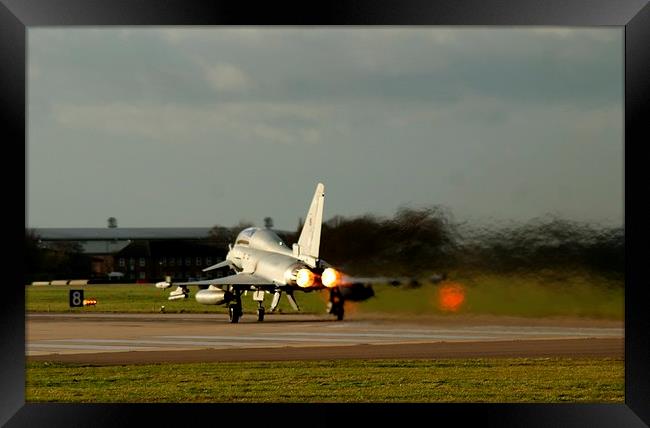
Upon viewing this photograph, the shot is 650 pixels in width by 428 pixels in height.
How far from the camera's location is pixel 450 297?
97.8 feet

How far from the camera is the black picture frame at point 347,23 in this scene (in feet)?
44.0

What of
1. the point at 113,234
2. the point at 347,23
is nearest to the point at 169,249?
the point at 113,234

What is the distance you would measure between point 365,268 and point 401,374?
10800 millimetres

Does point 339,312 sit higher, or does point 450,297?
point 450,297

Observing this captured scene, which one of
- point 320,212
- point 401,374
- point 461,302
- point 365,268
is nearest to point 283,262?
point 320,212

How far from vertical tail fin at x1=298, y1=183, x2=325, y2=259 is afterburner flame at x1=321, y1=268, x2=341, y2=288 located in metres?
4.05

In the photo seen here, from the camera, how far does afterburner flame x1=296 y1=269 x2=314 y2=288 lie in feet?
128

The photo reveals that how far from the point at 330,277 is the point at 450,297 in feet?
23.0

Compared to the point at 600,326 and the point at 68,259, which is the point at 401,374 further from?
the point at 68,259

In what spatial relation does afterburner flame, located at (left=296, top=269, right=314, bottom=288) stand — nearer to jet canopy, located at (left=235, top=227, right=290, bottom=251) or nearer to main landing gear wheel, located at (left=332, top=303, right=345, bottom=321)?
main landing gear wheel, located at (left=332, top=303, right=345, bottom=321)

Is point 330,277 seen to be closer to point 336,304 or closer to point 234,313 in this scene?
point 336,304

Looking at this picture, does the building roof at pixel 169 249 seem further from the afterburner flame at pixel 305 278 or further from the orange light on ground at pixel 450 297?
the orange light on ground at pixel 450 297

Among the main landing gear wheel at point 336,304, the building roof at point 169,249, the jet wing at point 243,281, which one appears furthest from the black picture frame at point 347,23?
the building roof at point 169,249

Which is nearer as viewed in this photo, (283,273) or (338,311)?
(338,311)
